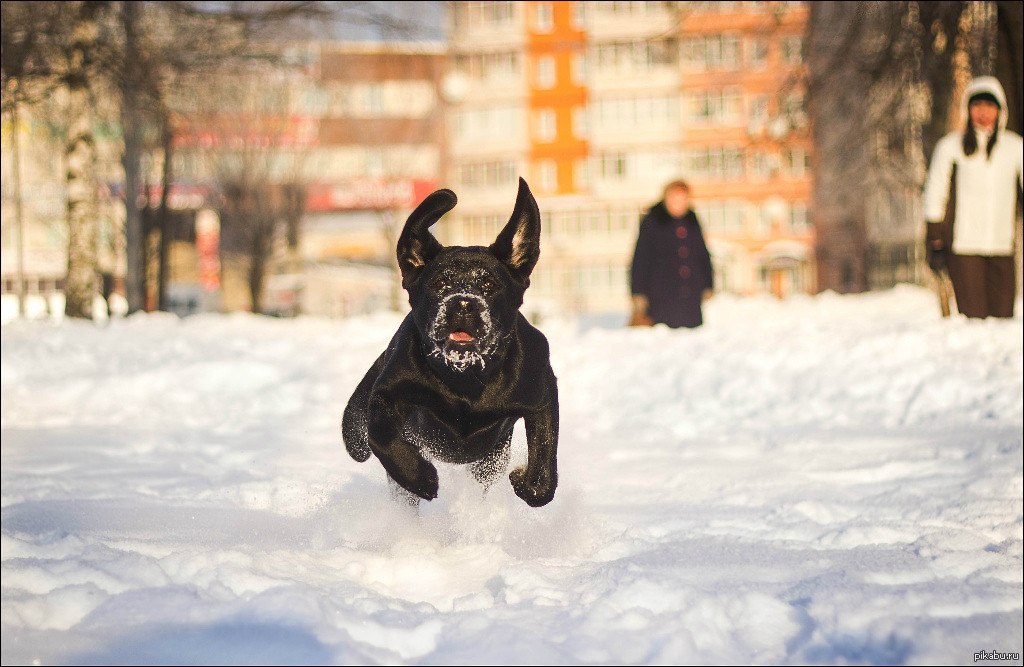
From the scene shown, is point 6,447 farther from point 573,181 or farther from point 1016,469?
point 573,181

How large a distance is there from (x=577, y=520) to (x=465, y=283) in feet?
4.24

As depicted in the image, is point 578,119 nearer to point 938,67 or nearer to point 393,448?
point 938,67

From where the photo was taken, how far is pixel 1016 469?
17.3 ft

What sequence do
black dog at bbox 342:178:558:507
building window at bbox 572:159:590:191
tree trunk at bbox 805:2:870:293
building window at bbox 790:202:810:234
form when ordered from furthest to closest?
1. building window at bbox 572:159:590:191
2. building window at bbox 790:202:810:234
3. tree trunk at bbox 805:2:870:293
4. black dog at bbox 342:178:558:507

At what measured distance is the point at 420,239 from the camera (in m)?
3.77

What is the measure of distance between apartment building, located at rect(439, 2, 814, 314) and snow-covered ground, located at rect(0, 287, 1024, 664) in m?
46.7

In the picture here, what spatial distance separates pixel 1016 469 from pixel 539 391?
9.69ft

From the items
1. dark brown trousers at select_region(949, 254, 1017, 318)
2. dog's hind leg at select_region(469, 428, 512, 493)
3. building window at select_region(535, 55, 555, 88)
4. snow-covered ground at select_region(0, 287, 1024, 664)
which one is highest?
building window at select_region(535, 55, 555, 88)

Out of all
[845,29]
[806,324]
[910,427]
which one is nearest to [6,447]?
[910,427]

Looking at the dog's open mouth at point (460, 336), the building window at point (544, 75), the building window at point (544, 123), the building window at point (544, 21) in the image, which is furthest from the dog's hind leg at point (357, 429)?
the building window at point (544, 75)

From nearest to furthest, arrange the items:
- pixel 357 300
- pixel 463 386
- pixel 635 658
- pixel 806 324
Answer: pixel 635 658 → pixel 463 386 → pixel 806 324 → pixel 357 300

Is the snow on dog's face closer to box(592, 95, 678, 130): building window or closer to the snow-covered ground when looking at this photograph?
the snow-covered ground

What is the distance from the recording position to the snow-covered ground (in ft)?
8.71

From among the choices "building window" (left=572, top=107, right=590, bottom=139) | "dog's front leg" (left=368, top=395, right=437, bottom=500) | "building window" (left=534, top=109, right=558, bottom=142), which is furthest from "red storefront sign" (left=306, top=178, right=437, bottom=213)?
"dog's front leg" (left=368, top=395, right=437, bottom=500)
